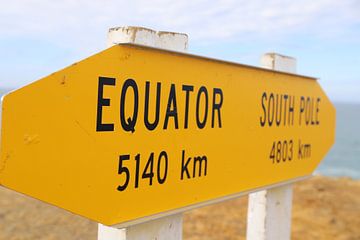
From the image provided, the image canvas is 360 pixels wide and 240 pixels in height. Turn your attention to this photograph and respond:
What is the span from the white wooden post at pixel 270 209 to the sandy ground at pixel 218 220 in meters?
3.06

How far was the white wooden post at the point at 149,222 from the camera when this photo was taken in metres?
1.37

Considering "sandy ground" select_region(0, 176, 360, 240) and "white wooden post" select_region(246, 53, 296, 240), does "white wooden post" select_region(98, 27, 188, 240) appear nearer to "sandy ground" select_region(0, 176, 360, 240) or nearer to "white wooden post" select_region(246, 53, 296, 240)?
"white wooden post" select_region(246, 53, 296, 240)

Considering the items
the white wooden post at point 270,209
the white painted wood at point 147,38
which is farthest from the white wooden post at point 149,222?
the white wooden post at point 270,209

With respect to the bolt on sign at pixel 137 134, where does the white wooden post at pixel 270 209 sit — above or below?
below

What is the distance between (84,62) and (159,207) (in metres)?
0.55

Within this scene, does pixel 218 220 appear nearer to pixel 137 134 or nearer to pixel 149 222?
pixel 149 222

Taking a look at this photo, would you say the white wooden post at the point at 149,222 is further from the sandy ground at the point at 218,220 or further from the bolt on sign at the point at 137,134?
the sandy ground at the point at 218,220

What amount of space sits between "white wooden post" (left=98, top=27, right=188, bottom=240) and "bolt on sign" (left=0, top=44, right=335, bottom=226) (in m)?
0.05

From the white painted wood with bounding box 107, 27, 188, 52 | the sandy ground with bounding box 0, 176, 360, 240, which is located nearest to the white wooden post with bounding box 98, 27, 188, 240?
the white painted wood with bounding box 107, 27, 188, 52

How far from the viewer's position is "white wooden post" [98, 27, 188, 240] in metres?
1.37

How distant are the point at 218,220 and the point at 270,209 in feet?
12.7

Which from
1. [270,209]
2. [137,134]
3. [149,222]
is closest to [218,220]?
[270,209]

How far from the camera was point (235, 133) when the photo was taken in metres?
1.79

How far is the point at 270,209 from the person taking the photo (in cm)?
230
